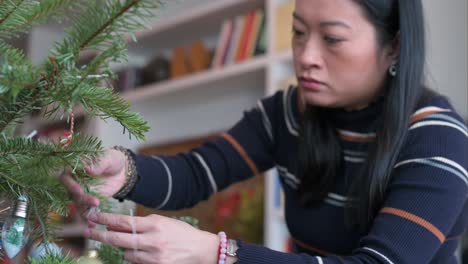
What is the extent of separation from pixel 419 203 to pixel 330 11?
1.10 feet

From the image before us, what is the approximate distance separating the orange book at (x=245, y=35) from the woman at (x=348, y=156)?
1463 mm

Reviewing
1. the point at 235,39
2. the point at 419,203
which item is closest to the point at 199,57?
the point at 235,39

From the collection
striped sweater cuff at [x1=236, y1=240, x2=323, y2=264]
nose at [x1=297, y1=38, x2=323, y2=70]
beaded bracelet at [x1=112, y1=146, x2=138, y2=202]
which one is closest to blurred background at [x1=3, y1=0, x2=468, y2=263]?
nose at [x1=297, y1=38, x2=323, y2=70]

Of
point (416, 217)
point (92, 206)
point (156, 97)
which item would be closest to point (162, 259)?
point (92, 206)

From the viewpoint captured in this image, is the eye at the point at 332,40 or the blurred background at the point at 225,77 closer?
the eye at the point at 332,40

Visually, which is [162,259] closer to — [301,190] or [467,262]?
[301,190]

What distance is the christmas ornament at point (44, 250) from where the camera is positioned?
520mm

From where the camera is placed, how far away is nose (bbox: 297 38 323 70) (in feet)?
3.05

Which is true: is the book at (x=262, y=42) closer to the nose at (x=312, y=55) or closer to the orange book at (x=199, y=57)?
the orange book at (x=199, y=57)

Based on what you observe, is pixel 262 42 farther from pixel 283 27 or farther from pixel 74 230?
pixel 74 230

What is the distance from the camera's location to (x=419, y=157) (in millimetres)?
842

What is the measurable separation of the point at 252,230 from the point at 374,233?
1718mm

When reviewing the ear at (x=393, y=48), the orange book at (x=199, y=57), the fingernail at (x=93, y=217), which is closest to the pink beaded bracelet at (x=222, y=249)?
the fingernail at (x=93, y=217)

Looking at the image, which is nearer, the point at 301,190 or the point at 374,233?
the point at 374,233
